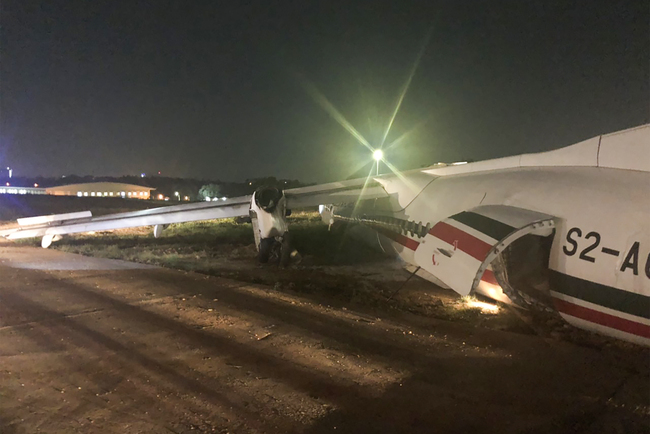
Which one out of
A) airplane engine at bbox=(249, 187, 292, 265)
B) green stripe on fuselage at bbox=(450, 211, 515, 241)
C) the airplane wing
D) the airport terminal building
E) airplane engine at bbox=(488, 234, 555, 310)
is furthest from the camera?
the airport terminal building

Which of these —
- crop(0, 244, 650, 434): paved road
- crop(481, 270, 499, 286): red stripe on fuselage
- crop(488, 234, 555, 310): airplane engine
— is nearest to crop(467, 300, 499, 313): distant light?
crop(481, 270, 499, 286): red stripe on fuselage

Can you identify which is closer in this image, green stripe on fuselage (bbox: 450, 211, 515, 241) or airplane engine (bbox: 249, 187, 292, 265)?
green stripe on fuselage (bbox: 450, 211, 515, 241)

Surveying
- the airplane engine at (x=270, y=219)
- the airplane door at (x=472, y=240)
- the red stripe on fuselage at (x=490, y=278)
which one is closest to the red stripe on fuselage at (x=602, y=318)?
the airplane door at (x=472, y=240)

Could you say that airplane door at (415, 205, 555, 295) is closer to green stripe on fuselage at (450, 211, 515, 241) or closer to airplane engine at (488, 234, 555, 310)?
green stripe on fuselage at (450, 211, 515, 241)

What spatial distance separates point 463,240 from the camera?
6508 mm

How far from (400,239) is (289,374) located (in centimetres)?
668

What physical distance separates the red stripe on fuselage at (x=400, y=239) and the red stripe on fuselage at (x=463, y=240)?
11.2 ft

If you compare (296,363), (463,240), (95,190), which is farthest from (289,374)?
(95,190)

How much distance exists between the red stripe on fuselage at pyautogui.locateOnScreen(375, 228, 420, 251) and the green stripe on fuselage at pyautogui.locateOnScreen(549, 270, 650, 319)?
4.29 m

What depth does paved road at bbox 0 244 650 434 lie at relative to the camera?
4273mm

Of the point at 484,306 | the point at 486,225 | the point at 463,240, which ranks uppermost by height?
the point at 486,225

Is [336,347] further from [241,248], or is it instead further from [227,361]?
[241,248]

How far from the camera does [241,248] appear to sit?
17.0 metres

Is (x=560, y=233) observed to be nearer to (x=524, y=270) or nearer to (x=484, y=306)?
(x=524, y=270)
